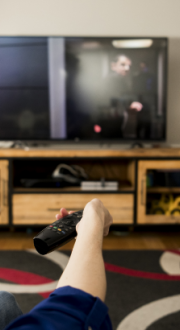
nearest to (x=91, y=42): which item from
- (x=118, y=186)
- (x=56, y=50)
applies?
(x=56, y=50)

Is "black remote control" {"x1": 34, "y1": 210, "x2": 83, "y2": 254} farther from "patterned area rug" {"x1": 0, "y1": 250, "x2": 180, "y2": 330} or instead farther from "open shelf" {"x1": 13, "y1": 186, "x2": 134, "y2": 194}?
"open shelf" {"x1": 13, "y1": 186, "x2": 134, "y2": 194}

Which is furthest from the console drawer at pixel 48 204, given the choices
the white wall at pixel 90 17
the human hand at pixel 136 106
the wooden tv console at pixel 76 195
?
the white wall at pixel 90 17

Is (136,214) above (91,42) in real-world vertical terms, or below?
below

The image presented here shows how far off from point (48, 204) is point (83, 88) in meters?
0.98

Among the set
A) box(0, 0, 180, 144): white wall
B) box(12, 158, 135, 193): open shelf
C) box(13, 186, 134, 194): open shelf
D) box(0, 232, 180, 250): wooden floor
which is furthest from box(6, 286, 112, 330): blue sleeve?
box(0, 0, 180, 144): white wall

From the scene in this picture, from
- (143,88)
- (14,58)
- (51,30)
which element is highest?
A: (51,30)

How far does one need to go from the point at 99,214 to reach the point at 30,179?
197 centimetres

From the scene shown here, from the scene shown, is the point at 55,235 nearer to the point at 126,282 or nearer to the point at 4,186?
the point at 126,282

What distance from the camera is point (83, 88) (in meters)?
2.53

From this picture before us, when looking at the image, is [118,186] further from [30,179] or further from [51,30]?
[51,30]

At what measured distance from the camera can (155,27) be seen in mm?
2670

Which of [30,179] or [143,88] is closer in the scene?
[30,179]

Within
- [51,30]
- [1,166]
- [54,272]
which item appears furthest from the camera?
[51,30]

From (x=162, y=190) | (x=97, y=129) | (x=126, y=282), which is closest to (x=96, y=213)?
(x=126, y=282)
